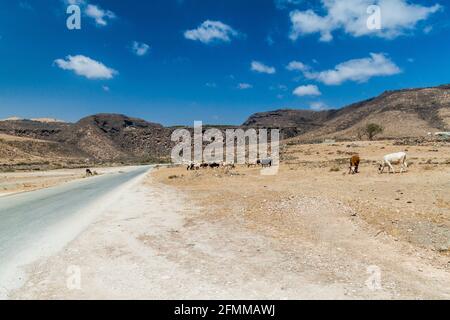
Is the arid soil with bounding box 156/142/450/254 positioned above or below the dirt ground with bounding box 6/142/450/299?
above

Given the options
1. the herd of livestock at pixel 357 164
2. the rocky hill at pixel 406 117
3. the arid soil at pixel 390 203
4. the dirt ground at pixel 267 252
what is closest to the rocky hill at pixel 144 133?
the rocky hill at pixel 406 117

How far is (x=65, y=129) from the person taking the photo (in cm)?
17550

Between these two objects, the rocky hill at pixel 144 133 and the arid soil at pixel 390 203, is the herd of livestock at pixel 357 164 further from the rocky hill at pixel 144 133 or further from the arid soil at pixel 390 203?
the rocky hill at pixel 144 133

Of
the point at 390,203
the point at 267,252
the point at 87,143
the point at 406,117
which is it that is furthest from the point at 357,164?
the point at 87,143

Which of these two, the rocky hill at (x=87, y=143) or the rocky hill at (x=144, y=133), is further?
the rocky hill at (x=87, y=143)

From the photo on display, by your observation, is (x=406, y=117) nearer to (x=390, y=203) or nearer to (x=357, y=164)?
(x=357, y=164)

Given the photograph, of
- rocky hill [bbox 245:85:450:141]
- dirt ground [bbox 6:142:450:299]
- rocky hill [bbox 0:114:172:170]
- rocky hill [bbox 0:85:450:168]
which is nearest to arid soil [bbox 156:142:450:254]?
dirt ground [bbox 6:142:450:299]

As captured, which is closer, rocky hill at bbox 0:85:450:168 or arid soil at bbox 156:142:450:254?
arid soil at bbox 156:142:450:254

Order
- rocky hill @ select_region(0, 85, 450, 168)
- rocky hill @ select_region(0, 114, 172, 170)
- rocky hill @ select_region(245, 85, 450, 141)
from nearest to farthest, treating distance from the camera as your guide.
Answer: rocky hill @ select_region(245, 85, 450, 141), rocky hill @ select_region(0, 85, 450, 168), rocky hill @ select_region(0, 114, 172, 170)

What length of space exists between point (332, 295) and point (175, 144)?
167 metres

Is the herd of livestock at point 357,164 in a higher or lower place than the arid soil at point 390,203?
higher

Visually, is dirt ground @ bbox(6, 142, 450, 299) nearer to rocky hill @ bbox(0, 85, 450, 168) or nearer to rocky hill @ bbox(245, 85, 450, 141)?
Result: rocky hill @ bbox(0, 85, 450, 168)

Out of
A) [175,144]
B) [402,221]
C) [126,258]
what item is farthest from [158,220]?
[175,144]

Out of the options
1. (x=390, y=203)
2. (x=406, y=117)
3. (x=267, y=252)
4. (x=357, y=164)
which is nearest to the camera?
(x=267, y=252)
